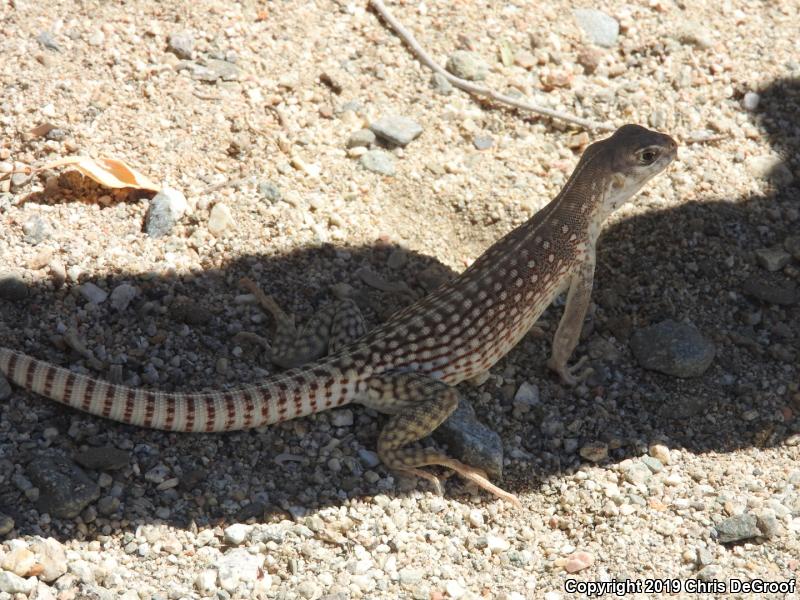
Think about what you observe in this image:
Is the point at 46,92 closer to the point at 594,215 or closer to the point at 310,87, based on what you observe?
the point at 310,87

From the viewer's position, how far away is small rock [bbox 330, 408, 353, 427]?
16.9 feet

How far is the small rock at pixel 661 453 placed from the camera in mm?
5234

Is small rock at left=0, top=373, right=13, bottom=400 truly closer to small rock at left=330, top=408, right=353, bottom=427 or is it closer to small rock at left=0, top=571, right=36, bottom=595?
small rock at left=0, top=571, right=36, bottom=595

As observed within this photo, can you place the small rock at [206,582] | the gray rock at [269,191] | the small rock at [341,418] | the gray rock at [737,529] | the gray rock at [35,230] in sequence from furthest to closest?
the gray rock at [269,191] < the gray rock at [35,230] < the small rock at [341,418] < the gray rock at [737,529] < the small rock at [206,582]

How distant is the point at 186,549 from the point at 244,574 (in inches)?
12.2

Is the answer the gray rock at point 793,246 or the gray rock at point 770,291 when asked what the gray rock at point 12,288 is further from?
the gray rock at point 793,246

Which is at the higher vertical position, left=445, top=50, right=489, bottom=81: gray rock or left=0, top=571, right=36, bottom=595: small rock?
left=445, top=50, right=489, bottom=81: gray rock

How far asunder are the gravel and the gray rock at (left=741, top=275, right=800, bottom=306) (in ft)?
0.06

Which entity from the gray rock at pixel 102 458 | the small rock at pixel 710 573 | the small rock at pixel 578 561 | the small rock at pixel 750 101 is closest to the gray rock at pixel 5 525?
the gray rock at pixel 102 458

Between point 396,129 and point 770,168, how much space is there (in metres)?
2.74

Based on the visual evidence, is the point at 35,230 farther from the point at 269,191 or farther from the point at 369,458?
the point at 369,458

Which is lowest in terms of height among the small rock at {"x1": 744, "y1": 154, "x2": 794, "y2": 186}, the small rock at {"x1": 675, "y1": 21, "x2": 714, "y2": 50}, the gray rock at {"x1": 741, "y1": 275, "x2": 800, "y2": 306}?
the gray rock at {"x1": 741, "y1": 275, "x2": 800, "y2": 306}

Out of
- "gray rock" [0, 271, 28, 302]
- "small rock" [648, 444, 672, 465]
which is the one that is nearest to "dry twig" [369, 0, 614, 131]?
"small rock" [648, 444, 672, 465]

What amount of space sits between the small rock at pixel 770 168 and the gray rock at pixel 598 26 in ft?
4.85
